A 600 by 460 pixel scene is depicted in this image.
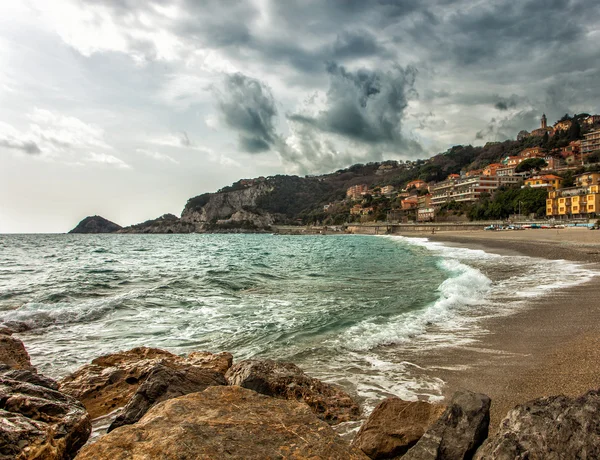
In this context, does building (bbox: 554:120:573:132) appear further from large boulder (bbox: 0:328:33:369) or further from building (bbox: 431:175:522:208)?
large boulder (bbox: 0:328:33:369)

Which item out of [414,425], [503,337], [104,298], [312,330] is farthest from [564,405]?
[104,298]

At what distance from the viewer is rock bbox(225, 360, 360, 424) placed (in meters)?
4.80

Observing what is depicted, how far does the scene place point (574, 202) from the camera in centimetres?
7394

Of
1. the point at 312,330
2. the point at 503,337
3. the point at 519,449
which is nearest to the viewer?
the point at 519,449

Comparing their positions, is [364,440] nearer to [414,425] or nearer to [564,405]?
[414,425]

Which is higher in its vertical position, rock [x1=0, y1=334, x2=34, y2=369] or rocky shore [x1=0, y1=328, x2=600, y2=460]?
rocky shore [x1=0, y1=328, x2=600, y2=460]

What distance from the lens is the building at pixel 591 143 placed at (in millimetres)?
109450

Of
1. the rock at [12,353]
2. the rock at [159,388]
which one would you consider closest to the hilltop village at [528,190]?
the rock at [159,388]

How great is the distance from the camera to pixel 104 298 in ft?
49.9

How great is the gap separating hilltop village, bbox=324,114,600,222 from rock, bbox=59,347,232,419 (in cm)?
8615

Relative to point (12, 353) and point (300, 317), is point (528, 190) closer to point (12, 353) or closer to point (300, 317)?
point (300, 317)

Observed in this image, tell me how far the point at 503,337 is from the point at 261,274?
16653 mm

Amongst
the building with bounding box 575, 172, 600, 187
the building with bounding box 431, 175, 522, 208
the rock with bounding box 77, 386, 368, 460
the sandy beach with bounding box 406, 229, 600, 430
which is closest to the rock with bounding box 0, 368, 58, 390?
the rock with bounding box 77, 386, 368, 460

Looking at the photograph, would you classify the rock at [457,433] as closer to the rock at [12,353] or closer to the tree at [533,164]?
the rock at [12,353]
